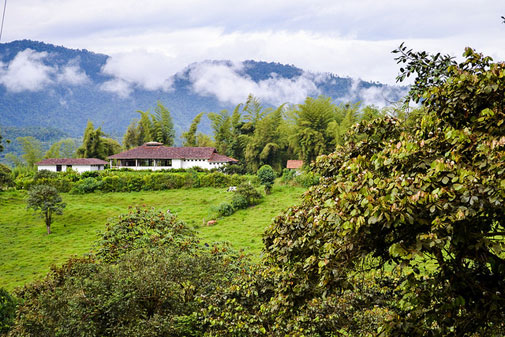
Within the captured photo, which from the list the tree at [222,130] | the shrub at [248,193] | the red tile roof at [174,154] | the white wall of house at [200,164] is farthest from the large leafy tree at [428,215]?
the tree at [222,130]

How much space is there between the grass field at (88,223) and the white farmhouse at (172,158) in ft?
36.5

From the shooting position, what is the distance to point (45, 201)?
72.0 feet

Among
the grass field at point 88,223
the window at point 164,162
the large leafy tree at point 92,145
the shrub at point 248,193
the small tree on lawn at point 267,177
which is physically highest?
the large leafy tree at point 92,145

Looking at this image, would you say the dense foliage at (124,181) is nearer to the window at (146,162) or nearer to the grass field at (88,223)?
the grass field at (88,223)

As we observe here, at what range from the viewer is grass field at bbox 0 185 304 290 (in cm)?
1712

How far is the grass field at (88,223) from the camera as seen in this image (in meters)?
17.1

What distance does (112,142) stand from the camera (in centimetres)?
5572

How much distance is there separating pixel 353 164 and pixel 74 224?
2256cm

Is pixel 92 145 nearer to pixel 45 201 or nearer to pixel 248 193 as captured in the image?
pixel 45 201

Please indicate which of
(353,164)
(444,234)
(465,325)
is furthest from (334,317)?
(444,234)

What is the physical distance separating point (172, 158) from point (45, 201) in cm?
2273

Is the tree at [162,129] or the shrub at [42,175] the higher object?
the tree at [162,129]

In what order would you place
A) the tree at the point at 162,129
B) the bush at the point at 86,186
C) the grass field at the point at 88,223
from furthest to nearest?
the tree at the point at 162,129 → the bush at the point at 86,186 → the grass field at the point at 88,223

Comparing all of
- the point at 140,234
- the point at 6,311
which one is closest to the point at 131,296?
the point at 6,311
